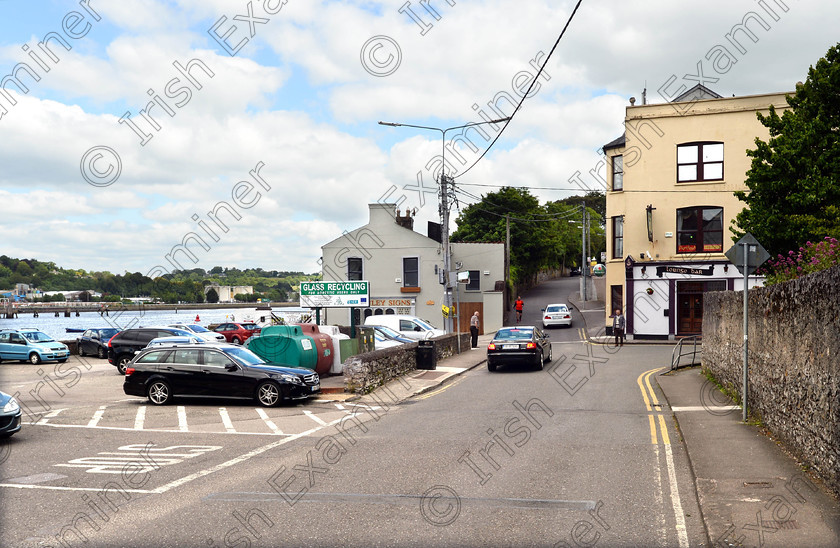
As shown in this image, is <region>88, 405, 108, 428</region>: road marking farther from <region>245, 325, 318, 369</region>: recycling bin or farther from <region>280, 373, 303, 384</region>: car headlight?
<region>245, 325, 318, 369</region>: recycling bin

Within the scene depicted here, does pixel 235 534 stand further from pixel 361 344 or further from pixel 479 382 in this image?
pixel 361 344

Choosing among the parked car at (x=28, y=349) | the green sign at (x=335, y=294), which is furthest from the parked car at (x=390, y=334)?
the parked car at (x=28, y=349)

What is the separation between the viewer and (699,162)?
38625mm

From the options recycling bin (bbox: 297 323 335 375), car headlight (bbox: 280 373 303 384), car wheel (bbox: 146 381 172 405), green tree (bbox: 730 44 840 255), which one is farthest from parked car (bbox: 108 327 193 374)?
green tree (bbox: 730 44 840 255)

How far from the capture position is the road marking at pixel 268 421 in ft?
44.5

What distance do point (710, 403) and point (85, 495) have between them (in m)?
12.4

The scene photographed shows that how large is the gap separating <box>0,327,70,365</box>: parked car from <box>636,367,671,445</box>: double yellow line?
24.2 meters

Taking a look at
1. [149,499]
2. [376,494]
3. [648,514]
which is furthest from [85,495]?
[648,514]

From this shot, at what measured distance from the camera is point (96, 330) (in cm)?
3588

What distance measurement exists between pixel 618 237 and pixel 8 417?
3434 cm

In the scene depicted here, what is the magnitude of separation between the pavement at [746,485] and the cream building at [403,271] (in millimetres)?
32732

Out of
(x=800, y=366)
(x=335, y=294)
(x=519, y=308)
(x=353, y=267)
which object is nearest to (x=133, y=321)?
(x=353, y=267)

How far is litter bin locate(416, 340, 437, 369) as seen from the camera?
953 inches

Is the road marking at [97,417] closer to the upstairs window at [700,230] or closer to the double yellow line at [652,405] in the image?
the double yellow line at [652,405]
